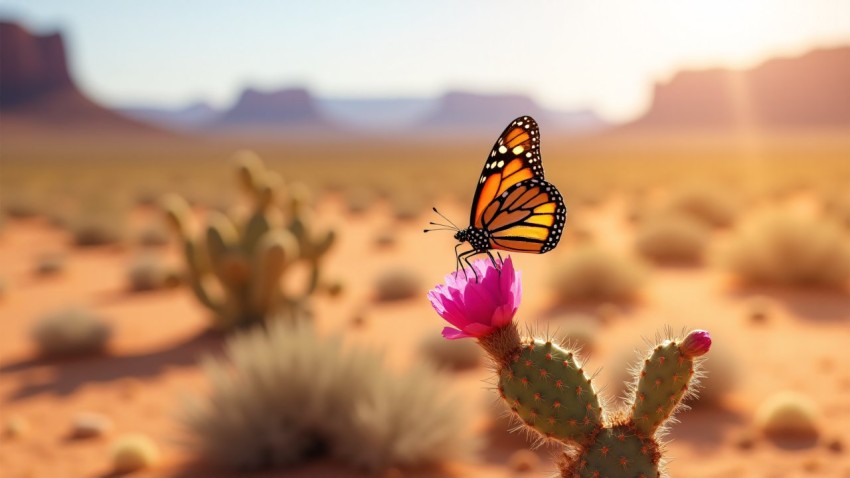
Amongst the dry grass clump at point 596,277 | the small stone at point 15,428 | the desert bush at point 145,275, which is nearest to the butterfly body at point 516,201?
the small stone at point 15,428

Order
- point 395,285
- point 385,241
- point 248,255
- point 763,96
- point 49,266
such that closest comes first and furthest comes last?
point 248,255 → point 395,285 → point 49,266 → point 385,241 → point 763,96

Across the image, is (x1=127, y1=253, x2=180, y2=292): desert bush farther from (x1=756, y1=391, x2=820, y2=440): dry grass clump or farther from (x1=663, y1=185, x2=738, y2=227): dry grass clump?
(x1=663, y1=185, x2=738, y2=227): dry grass clump

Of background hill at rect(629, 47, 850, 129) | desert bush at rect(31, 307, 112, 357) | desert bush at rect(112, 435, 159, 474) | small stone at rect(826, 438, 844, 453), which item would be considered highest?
background hill at rect(629, 47, 850, 129)

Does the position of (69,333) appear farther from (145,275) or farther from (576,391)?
(576,391)

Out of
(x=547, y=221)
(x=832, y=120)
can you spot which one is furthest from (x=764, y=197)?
(x=832, y=120)

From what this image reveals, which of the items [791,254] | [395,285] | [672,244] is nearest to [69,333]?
[395,285]

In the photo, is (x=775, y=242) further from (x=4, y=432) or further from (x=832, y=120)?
(x=832, y=120)

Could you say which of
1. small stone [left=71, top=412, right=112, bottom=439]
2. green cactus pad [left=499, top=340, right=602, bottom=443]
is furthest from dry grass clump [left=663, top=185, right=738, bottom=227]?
green cactus pad [left=499, top=340, right=602, bottom=443]
